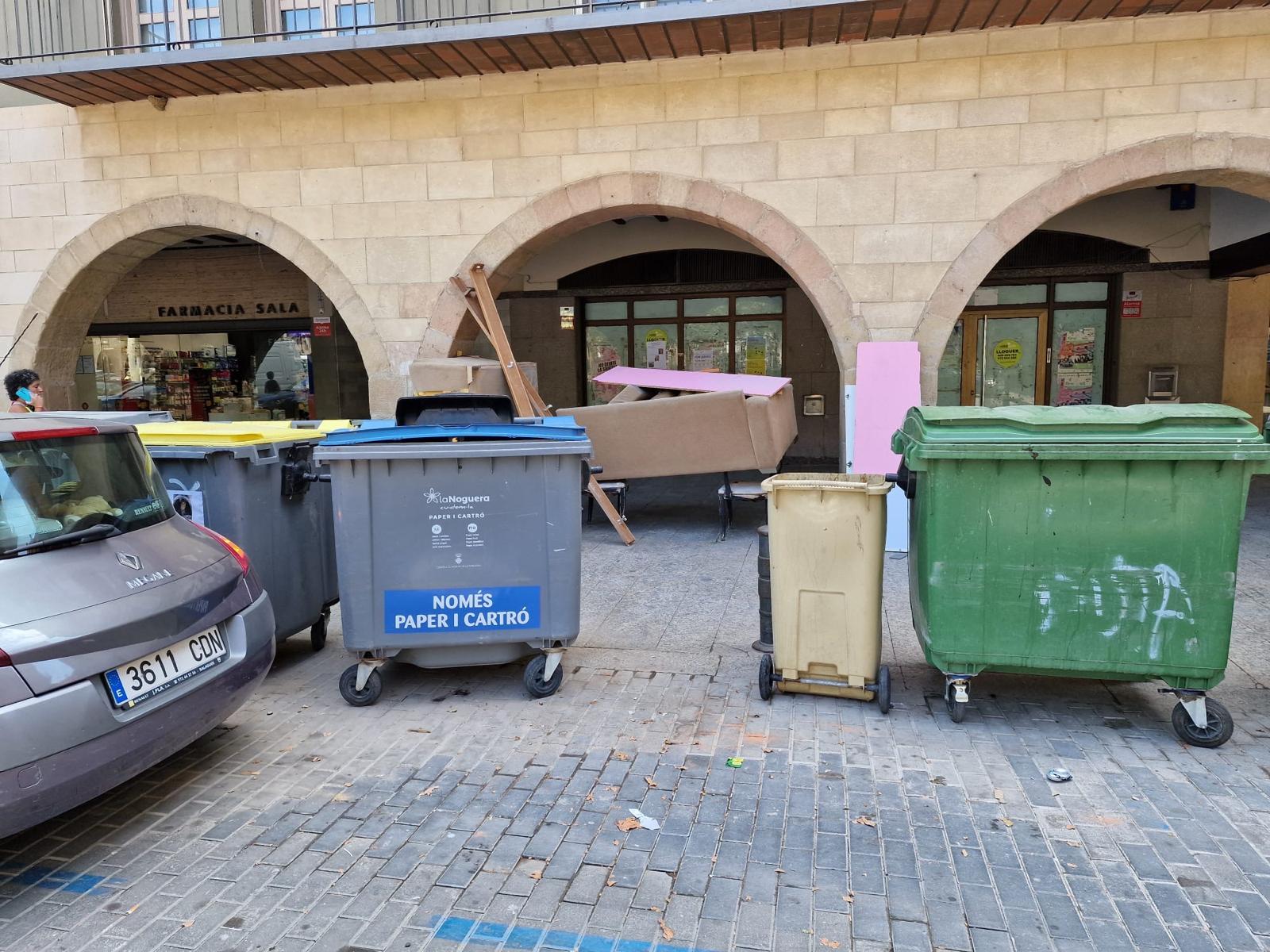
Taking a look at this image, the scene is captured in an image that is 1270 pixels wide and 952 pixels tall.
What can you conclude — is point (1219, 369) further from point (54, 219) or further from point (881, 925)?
point (54, 219)

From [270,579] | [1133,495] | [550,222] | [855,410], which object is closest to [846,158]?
[855,410]

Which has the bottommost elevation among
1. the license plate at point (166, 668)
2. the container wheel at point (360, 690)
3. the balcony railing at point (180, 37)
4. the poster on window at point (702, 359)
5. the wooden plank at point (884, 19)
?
the container wheel at point (360, 690)

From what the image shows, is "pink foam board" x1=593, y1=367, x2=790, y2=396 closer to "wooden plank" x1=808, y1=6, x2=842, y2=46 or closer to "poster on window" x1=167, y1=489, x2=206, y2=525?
"wooden plank" x1=808, y1=6, x2=842, y2=46

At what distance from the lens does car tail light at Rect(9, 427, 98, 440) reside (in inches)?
121

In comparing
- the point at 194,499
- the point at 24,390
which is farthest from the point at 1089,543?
the point at 24,390

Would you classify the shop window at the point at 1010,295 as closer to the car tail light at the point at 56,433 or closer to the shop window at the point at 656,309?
the shop window at the point at 656,309

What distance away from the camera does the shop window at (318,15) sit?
8.80m

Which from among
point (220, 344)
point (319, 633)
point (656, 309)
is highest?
point (656, 309)

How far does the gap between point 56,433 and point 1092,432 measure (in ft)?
14.1

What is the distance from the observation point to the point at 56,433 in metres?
3.21

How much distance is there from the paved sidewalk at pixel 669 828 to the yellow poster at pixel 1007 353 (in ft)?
29.5

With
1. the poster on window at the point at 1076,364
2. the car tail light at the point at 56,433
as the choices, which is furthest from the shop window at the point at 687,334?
the car tail light at the point at 56,433

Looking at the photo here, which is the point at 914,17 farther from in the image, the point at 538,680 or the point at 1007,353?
the point at 1007,353

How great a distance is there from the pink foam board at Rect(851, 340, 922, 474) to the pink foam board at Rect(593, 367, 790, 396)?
94 cm
